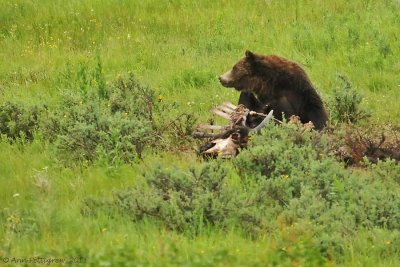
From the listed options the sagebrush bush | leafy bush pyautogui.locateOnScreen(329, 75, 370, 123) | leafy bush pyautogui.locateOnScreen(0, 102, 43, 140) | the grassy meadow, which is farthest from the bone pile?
leafy bush pyautogui.locateOnScreen(0, 102, 43, 140)

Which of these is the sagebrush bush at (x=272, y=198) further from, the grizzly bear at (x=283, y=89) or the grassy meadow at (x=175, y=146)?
the grizzly bear at (x=283, y=89)

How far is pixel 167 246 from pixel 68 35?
403 inches

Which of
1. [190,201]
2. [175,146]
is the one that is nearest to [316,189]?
[190,201]

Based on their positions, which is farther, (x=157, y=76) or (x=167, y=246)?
(x=157, y=76)

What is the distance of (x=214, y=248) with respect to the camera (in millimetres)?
7176

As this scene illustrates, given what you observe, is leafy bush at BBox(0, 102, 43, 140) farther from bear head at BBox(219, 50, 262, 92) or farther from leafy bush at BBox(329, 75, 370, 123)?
leafy bush at BBox(329, 75, 370, 123)

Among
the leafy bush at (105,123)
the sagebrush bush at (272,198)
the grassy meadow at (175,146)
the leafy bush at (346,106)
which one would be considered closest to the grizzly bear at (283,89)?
the grassy meadow at (175,146)

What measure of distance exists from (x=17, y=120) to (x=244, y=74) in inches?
108

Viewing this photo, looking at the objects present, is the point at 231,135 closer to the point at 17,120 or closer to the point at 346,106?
the point at 346,106

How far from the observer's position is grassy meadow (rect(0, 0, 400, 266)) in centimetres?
735

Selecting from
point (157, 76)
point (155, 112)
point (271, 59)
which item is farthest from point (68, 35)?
point (271, 59)

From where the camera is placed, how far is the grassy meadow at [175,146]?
735 cm

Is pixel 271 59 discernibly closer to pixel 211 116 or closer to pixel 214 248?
pixel 211 116

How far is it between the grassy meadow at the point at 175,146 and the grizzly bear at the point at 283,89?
0.99 m
